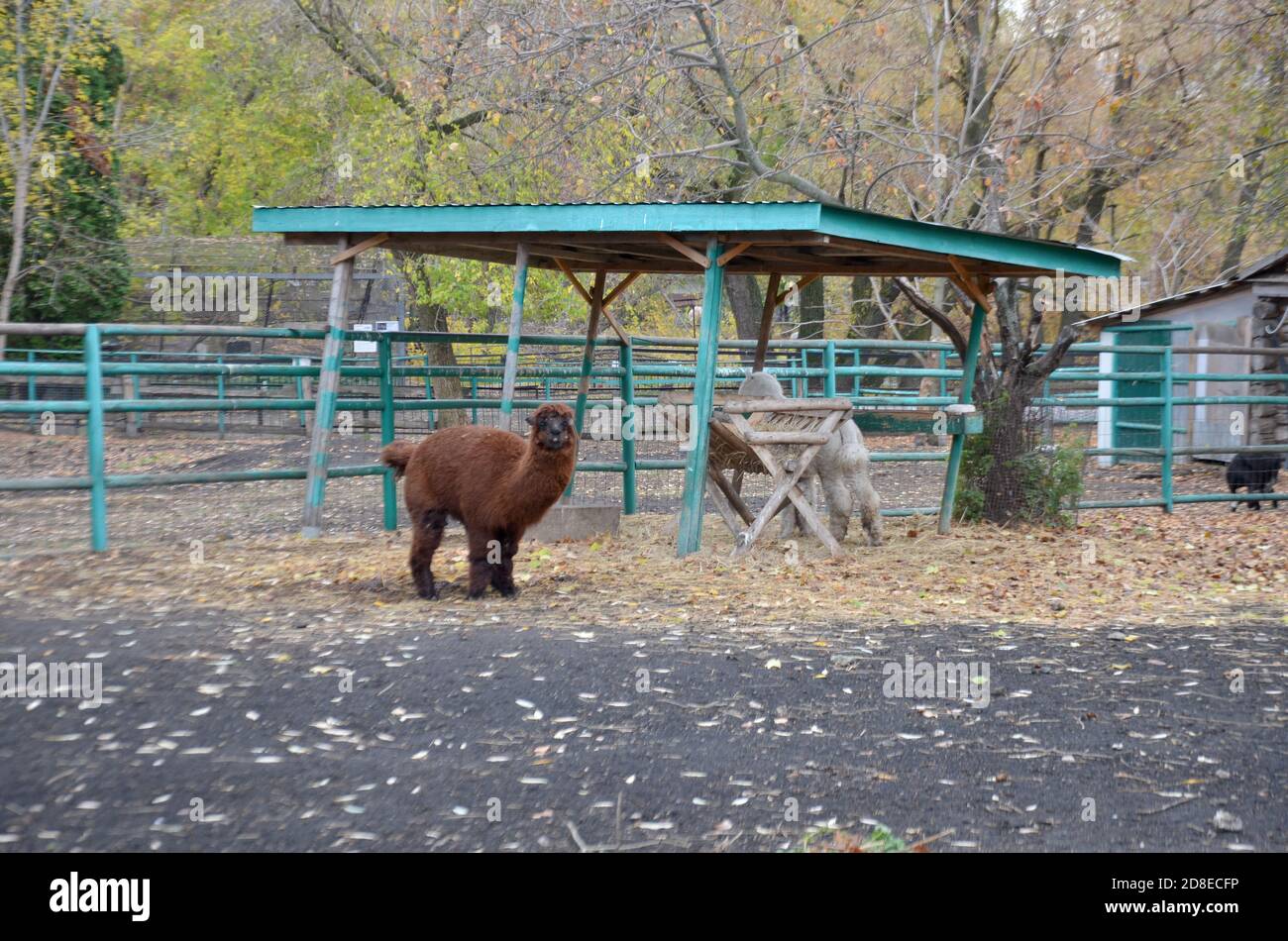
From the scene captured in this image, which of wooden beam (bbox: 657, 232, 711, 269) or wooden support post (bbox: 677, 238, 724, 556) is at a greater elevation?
wooden beam (bbox: 657, 232, 711, 269)

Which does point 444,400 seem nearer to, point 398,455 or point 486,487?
point 398,455

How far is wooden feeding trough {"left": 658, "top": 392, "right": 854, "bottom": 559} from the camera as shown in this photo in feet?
30.4

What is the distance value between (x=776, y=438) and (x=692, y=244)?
1.55 meters

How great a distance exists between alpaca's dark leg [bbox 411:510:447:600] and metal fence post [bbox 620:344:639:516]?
4.01 meters

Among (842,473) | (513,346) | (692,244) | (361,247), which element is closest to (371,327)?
(361,247)

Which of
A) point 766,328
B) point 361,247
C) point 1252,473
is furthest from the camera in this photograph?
point 1252,473

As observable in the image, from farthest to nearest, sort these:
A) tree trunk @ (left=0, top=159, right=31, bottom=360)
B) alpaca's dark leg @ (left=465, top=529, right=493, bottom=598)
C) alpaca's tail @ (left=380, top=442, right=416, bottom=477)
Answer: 1. tree trunk @ (left=0, top=159, right=31, bottom=360)
2. alpaca's tail @ (left=380, top=442, right=416, bottom=477)
3. alpaca's dark leg @ (left=465, top=529, right=493, bottom=598)

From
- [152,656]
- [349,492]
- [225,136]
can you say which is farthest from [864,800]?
[225,136]

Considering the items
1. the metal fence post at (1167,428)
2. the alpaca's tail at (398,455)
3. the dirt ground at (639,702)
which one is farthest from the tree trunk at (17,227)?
the metal fence post at (1167,428)

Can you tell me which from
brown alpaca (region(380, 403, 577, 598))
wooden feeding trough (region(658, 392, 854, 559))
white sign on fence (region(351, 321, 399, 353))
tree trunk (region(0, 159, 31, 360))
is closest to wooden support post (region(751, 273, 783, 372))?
wooden feeding trough (region(658, 392, 854, 559))

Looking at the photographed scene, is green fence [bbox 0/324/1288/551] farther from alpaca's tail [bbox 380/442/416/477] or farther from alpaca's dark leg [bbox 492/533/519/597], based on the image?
alpaca's dark leg [bbox 492/533/519/597]

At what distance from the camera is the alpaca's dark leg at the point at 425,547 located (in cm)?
767

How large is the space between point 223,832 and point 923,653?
12.1ft

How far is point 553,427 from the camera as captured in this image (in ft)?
24.3
